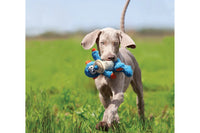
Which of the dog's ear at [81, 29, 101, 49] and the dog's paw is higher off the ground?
the dog's ear at [81, 29, 101, 49]

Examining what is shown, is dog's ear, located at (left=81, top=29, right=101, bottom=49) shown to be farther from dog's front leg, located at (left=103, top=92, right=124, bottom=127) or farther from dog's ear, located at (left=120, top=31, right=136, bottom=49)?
dog's front leg, located at (left=103, top=92, right=124, bottom=127)

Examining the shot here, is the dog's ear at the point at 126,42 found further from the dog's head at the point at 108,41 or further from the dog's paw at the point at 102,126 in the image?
the dog's paw at the point at 102,126

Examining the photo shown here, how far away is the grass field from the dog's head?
0.64m

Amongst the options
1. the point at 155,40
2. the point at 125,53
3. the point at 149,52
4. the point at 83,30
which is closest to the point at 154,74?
the point at 149,52

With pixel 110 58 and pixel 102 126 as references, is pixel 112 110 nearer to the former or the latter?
pixel 102 126

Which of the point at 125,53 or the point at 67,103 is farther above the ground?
the point at 125,53

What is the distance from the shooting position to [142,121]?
8.54ft

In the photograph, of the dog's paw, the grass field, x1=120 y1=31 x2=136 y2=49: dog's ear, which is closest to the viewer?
the dog's paw

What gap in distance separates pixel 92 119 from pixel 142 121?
0.50 metres

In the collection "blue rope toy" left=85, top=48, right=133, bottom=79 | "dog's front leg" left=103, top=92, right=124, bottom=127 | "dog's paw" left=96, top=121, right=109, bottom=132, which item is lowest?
"dog's paw" left=96, top=121, right=109, bottom=132

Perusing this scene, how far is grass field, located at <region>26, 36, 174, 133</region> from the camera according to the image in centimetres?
264

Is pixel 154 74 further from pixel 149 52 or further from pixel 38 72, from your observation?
pixel 38 72

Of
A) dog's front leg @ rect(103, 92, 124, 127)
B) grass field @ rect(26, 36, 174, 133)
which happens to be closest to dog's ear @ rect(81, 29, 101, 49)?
dog's front leg @ rect(103, 92, 124, 127)

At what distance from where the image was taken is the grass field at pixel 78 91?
2.64 metres
